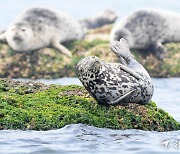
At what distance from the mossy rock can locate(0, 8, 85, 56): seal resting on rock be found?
40.8ft

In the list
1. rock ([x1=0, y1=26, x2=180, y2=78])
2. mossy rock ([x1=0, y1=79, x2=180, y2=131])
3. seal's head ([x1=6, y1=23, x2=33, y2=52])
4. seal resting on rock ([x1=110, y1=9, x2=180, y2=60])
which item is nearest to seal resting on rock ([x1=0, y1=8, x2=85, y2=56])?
seal's head ([x1=6, y1=23, x2=33, y2=52])

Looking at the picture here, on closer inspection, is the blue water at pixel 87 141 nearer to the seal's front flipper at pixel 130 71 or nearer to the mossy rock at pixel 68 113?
the mossy rock at pixel 68 113

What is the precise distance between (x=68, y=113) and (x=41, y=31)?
49.9 ft

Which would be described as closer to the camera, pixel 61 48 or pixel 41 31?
pixel 61 48

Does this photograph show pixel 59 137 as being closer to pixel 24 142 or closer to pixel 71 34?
pixel 24 142

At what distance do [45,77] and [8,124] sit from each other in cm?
1252

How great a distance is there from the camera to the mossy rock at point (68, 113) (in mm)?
10367

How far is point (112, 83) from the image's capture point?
1133cm

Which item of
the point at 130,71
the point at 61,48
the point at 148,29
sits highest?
the point at 148,29

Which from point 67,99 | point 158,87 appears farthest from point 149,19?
point 67,99

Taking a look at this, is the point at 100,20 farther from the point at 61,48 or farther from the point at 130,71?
the point at 130,71

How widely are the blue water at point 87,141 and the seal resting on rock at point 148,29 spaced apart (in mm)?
14844

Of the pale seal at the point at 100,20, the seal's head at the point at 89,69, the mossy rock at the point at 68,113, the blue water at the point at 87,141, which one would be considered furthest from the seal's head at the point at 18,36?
the pale seal at the point at 100,20

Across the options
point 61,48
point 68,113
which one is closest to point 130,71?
point 68,113
